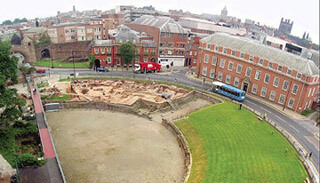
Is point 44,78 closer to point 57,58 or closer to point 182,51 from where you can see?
point 57,58

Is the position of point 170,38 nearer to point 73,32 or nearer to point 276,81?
point 276,81

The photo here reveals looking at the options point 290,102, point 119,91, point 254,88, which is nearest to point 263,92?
point 254,88

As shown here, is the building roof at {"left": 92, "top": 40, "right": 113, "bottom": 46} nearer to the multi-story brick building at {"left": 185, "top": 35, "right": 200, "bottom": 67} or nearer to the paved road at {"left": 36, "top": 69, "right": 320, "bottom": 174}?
the paved road at {"left": 36, "top": 69, "right": 320, "bottom": 174}

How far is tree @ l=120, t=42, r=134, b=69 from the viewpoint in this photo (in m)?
71.6

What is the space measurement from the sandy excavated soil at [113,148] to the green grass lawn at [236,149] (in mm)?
3690

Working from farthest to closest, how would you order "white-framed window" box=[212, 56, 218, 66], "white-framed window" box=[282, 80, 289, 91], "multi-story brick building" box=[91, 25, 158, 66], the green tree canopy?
the green tree canopy, "multi-story brick building" box=[91, 25, 158, 66], "white-framed window" box=[212, 56, 218, 66], "white-framed window" box=[282, 80, 289, 91]

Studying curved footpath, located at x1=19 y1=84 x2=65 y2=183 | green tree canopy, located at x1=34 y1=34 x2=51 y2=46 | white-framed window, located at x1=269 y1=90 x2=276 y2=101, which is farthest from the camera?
green tree canopy, located at x1=34 y1=34 x2=51 y2=46

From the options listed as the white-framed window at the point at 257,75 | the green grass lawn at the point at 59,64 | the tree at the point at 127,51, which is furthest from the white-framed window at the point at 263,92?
the green grass lawn at the point at 59,64

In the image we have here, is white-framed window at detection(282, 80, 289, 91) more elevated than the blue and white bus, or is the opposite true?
white-framed window at detection(282, 80, 289, 91)

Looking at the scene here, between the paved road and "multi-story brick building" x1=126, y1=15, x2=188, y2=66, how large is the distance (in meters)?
9.11

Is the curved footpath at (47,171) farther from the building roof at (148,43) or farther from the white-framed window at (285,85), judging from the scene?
the building roof at (148,43)

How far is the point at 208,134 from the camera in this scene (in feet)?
127

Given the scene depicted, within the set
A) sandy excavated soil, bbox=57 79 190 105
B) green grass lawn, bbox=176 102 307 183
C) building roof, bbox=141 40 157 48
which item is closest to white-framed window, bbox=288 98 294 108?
green grass lawn, bbox=176 102 307 183

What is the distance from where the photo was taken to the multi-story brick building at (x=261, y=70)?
50406mm
